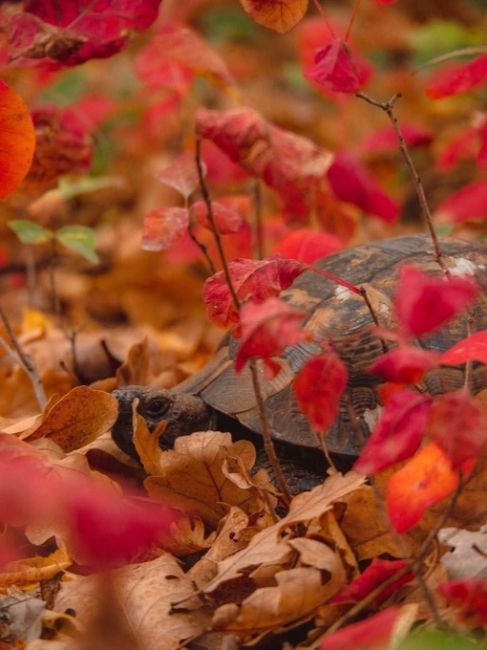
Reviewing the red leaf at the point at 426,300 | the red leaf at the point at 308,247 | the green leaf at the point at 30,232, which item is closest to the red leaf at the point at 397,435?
the red leaf at the point at 426,300

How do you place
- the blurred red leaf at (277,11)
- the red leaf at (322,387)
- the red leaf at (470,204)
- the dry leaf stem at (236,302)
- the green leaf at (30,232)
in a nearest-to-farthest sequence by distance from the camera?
the red leaf at (322,387), the dry leaf stem at (236,302), the blurred red leaf at (277,11), the green leaf at (30,232), the red leaf at (470,204)

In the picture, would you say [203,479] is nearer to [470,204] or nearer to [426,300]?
[426,300]

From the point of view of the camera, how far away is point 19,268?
13.1 ft

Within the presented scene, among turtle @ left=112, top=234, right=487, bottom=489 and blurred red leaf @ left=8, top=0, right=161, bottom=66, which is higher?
blurred red leaf @ left=8, top=0, right=161, bottom=66

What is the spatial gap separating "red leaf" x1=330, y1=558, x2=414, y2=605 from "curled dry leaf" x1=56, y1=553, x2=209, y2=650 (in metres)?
0.20

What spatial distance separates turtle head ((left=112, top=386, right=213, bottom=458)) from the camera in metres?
1.87

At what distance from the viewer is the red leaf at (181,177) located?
6.10ft

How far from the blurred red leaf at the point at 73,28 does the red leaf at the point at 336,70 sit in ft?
1.31

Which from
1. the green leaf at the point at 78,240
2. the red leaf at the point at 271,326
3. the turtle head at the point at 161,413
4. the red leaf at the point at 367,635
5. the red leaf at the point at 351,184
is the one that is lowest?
the red leaf at the point at 351,184

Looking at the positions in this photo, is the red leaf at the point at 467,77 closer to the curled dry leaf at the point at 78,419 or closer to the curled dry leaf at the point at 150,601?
the curled dry leaf at the point at 78,419

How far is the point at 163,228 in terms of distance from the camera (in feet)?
6.02

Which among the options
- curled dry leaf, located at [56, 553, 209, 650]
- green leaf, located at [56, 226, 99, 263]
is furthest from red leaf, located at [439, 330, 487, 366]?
green leaf, located at [56, 226, 99, 263]

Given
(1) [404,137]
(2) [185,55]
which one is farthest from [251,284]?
(1) [404,137]

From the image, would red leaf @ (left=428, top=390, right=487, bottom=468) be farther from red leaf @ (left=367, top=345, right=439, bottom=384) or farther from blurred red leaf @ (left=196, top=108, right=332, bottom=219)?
blurred red leaf @ (left=196, top=108, right=332, bottom=219)
